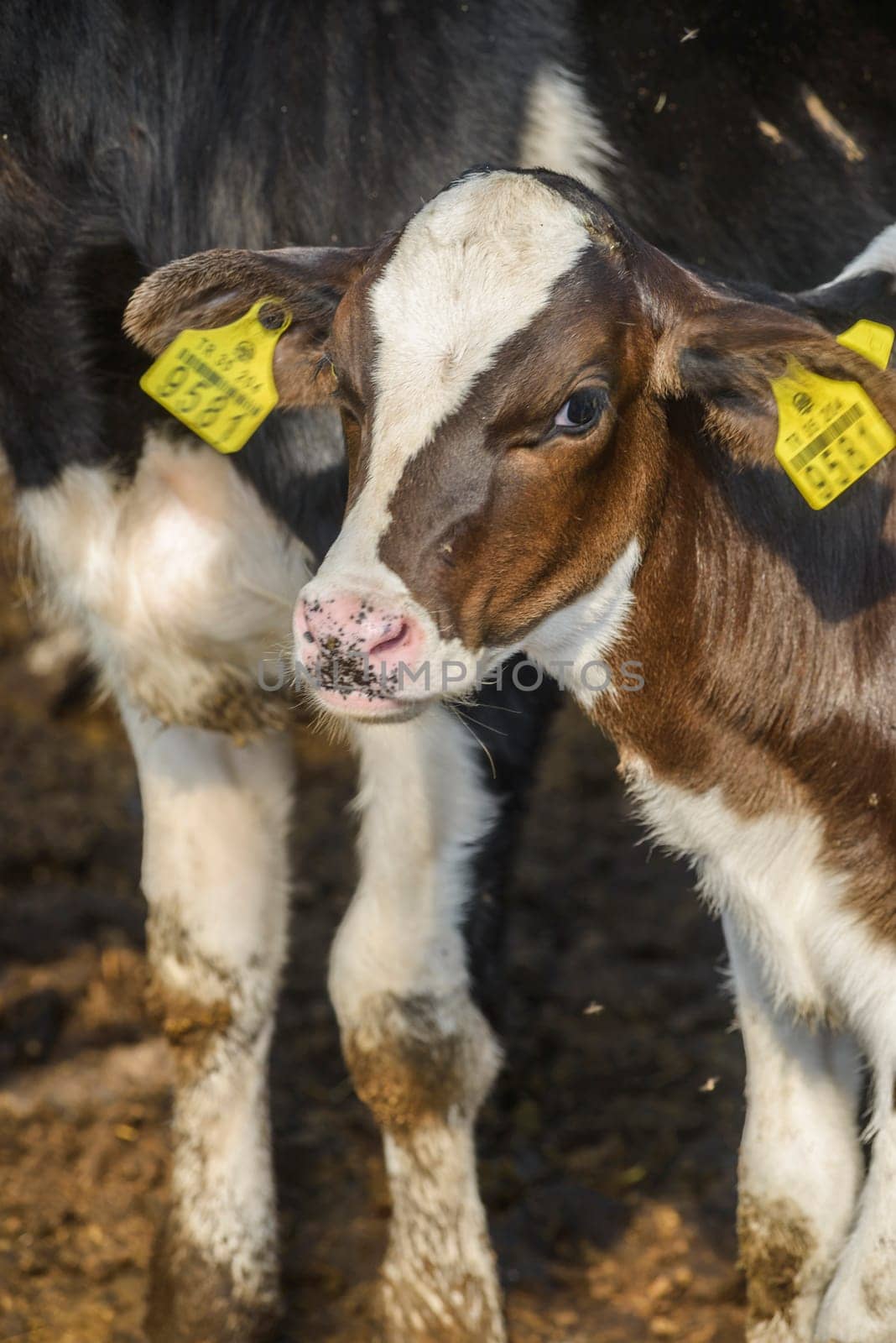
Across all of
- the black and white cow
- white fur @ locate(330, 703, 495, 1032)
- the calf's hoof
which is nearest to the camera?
the black and white cow

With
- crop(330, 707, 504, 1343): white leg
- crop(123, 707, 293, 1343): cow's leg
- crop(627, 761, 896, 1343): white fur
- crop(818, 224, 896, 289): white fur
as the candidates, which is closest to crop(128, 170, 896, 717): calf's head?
crop(818, 224, 896, 289): white fur

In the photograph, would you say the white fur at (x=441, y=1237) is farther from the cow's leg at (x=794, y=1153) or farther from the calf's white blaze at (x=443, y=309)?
the calf's white blaze at (x=443, y=309)

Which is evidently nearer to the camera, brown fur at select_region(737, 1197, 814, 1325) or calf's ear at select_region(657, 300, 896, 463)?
calf's ear at select_region(657, 300, 896, 463)

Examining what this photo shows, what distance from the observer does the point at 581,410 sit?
144 inches

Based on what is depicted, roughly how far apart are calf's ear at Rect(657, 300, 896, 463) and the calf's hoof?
2.70 metres

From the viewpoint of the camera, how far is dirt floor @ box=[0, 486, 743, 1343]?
526 cm

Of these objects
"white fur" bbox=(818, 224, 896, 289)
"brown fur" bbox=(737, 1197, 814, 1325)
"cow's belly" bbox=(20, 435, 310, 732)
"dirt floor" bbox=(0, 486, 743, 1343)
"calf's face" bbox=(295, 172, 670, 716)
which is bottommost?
"dirt floor" bbox=(0, 486, 743, 1343)

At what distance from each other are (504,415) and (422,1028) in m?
2.00

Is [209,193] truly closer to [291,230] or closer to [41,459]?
[291,230]

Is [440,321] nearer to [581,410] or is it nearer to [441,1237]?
[581,410]

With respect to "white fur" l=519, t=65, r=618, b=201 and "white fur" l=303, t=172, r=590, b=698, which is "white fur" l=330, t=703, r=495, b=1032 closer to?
"white fur" l=303, t=172, r=590, b=698

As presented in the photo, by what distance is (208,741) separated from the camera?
555cm

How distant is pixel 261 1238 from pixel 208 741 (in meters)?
1.38

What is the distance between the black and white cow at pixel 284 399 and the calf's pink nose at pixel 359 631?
36.9 inches
